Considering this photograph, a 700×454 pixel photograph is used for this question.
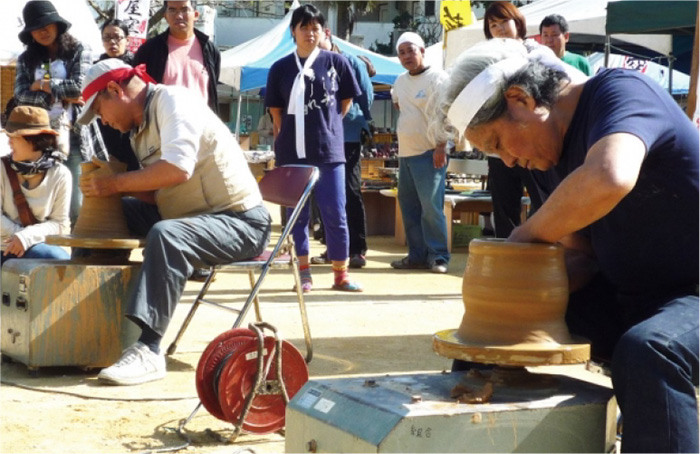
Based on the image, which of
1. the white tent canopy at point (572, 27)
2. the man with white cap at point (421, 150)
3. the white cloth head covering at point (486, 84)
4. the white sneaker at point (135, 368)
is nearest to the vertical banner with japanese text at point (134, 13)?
the white tent canopy at point (572, 27)

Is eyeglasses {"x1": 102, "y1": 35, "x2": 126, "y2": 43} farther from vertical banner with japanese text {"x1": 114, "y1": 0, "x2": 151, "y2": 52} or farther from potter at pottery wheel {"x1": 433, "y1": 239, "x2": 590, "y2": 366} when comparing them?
potter at pottery wheel {"x1": 433, "y1": 239, "x2": 590, "y2": 366}

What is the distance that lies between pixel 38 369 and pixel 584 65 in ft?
15.2

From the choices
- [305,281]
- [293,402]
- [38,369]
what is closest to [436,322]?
[305,281]

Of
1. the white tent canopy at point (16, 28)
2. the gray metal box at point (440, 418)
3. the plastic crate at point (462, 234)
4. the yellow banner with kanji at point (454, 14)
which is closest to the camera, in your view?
the gray metal box at point (440, 418)

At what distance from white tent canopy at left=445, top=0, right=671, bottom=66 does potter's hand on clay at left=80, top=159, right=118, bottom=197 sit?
292 inches

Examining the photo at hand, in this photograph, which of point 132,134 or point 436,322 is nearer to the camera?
point 132,134

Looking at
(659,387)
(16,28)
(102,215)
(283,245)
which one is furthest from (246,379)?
(16,28)

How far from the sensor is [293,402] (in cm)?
281

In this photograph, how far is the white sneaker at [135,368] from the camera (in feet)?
14.9

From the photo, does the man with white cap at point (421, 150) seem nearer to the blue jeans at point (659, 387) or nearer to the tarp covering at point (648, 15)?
the tarp covering at point (648, 15)

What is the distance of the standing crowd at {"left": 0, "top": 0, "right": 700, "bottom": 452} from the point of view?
2580 millimetres

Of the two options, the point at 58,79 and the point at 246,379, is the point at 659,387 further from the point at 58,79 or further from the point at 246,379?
the point at 58,79

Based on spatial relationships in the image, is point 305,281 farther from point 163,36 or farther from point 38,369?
point 38,369

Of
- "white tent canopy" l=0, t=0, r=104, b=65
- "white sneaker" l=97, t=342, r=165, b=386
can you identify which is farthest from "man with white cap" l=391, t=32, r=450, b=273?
"white tent canopy" l=0, t=0, r=104, b=65
